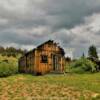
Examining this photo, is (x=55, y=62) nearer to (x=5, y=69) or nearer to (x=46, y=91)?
(x=5, y=69)

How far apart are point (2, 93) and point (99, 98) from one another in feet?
32.4

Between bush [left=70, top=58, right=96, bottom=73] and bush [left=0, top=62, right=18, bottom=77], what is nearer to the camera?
bush [left=0, top=62, right=18, bottom=77]

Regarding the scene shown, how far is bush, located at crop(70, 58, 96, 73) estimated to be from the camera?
188ft

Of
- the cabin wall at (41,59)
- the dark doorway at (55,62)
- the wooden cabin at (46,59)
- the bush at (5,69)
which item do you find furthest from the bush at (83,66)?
the bush at (5,69)

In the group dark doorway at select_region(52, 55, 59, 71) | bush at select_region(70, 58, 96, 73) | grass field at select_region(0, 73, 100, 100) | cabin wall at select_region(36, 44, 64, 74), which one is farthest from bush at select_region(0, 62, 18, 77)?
grass field at select_region(0, 73, 100, 100)

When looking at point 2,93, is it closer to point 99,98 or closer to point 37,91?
point 37,91

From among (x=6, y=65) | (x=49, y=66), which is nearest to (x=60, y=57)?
(x=49, y=66)

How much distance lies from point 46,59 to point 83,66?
8912 millimetres

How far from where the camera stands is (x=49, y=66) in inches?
2088

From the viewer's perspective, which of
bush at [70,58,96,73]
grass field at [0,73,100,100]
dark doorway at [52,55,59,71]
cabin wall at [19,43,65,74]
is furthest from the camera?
bush at [70,58,96,73]

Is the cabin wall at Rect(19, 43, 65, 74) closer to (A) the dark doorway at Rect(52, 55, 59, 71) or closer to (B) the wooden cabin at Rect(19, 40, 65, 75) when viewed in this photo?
(B) the wooden cabin at Rect(19, 40, 65, 75)

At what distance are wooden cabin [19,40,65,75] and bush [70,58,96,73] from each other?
13.4ft

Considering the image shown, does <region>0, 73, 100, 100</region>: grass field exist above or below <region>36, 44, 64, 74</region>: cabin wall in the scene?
below

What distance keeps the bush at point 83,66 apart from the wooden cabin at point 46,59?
408cm
